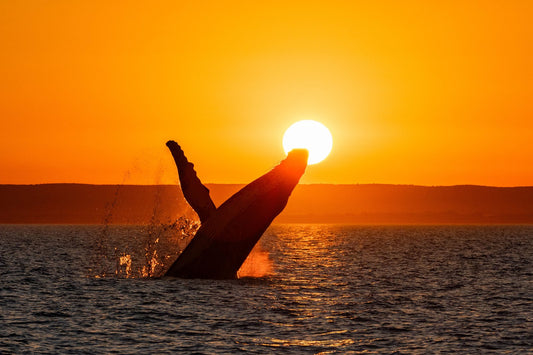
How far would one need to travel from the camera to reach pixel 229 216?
41906mm

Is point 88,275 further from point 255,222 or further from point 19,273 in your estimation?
point 255,222

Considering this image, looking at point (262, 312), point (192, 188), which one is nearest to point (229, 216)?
point (192, 188)

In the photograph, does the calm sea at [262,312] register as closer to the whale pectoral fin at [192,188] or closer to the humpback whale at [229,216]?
the humpback whale at [229,216]

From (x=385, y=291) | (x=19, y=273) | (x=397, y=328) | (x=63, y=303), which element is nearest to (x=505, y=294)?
(x=385, y=291)

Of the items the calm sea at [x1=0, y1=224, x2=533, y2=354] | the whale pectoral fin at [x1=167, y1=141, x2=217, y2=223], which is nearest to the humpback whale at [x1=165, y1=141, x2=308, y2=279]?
the whale pectoral fin at [x1=167, y1=141, x2=217, y2=223]

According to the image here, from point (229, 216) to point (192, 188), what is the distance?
291 centimetres

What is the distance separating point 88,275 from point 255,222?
13796 mm

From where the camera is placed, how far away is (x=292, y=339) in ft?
90.3

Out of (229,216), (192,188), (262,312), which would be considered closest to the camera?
(262,312)

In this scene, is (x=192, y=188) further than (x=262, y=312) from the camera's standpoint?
Yes

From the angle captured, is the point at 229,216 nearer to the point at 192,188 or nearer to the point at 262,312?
the point at 192,188

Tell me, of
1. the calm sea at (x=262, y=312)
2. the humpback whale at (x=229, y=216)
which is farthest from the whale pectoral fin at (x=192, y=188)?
the calm sea at (x=262, y=312)

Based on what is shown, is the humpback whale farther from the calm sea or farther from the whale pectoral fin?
the calm sea

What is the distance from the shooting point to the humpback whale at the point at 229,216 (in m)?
41.9
